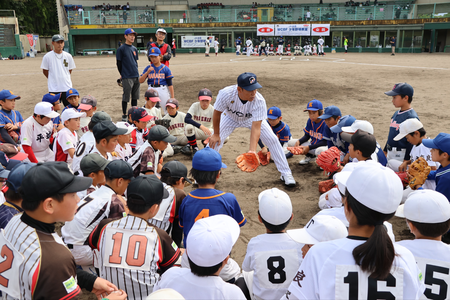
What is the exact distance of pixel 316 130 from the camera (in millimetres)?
6129

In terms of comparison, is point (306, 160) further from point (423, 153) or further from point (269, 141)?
point (423, 153)

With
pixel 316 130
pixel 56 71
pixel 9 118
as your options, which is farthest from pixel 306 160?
pixel 56 71

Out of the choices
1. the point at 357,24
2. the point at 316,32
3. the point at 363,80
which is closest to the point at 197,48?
the point at 316,32

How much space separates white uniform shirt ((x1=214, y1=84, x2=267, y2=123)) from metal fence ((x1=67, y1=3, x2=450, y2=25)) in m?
33.4

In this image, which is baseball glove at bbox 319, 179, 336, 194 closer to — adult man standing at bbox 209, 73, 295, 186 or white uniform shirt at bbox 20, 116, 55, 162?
adult man standing at bbox 209, 73, 295, 186

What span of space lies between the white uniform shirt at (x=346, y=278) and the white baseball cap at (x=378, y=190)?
7.3 inches

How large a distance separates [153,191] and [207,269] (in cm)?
75

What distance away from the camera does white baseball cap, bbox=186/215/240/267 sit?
1793 mm

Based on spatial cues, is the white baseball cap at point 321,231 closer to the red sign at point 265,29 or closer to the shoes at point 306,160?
the shoes at point 306,160

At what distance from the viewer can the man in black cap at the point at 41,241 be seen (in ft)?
5.54

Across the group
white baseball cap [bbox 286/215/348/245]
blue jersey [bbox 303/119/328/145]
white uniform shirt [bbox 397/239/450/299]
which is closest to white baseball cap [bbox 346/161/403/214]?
white baseball cap [bbox 286/215/348/245]

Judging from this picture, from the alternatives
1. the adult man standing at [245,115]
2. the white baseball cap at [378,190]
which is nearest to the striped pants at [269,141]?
the adult man standing at [245,115]

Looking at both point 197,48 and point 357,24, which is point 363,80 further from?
point 197,48

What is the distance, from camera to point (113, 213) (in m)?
2.73
